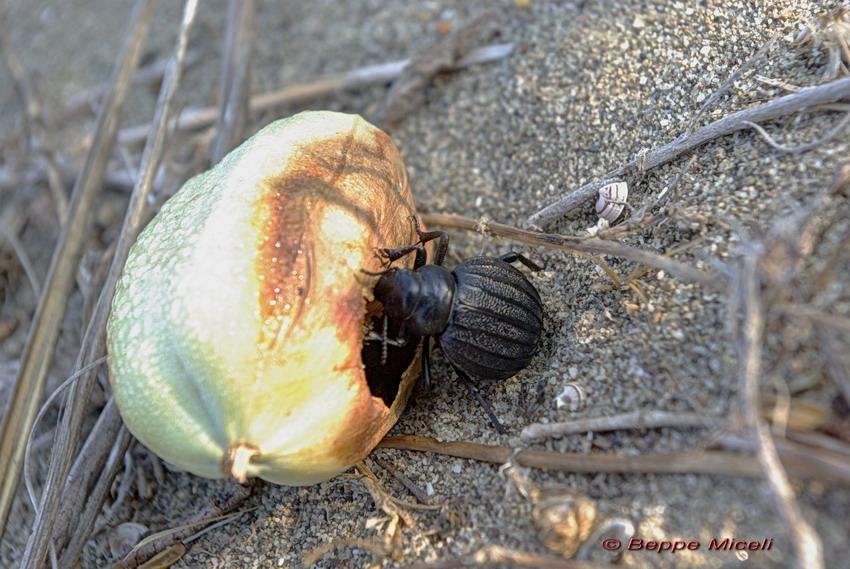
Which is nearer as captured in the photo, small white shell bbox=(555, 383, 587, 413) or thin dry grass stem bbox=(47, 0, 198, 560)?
small white shell bbox=(555, 383, 587, 413)

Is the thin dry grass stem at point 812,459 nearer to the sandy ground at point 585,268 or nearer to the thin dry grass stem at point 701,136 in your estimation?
the sandy ground at point 585,268

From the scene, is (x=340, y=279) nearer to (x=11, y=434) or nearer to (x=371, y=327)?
(x=371, y=327)

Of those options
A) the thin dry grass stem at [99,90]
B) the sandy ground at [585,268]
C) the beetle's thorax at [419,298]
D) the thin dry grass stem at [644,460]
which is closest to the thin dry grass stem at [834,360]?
the sandy ground at [585,268]

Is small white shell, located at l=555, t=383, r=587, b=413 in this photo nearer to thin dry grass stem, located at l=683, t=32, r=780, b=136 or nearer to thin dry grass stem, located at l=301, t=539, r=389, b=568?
thin dry grass stem, located at l=301, t=539, r=389, b=568

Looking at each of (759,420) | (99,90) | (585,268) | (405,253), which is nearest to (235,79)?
(99,90)

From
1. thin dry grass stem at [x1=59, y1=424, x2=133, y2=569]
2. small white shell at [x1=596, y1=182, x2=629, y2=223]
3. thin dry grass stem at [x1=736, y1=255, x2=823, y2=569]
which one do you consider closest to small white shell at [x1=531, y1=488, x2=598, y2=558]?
thin dry grass stem at [x1=736, y1=255, x2=823, y2=569]

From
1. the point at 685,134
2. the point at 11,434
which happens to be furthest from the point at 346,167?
the point at 11,434
